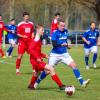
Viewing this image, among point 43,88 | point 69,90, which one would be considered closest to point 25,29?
point 43,88

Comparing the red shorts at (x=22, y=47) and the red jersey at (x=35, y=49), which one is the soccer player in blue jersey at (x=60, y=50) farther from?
the red shorts at (x=22, y=47)

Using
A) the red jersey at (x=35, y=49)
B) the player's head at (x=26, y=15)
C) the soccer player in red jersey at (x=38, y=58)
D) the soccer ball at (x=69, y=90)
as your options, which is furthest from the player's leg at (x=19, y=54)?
the soccer ball at (x=69, y=90)

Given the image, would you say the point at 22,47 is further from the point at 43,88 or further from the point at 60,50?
the point at 60,50

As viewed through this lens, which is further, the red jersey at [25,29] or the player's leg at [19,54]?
the red jersey at [25,29]

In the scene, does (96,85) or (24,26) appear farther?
(24,26)

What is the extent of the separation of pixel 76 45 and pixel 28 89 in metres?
31.1

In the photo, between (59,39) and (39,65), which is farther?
(59,39)

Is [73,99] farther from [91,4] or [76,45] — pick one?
[91,4]

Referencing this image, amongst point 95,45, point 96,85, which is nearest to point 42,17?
point 95,45

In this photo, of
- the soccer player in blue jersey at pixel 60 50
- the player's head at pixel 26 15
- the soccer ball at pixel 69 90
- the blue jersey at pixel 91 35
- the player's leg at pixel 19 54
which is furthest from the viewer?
the blue jersey at pixel 91 35

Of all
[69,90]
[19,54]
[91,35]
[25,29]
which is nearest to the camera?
[69,90]

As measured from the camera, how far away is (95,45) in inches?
844

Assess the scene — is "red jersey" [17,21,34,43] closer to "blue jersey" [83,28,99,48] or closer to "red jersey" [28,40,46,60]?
"blue jersey" [83,28,99,48]

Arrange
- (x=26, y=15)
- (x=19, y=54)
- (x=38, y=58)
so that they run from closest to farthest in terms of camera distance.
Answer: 1. (x=38, y=58)
2. (x=26, y=15)
3. (x=19, y=54)
